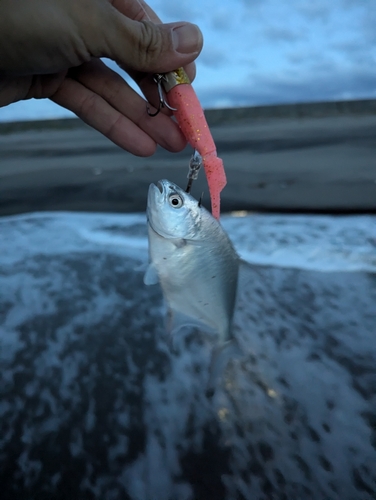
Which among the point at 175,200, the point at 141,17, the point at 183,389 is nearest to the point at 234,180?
the point at 141,17

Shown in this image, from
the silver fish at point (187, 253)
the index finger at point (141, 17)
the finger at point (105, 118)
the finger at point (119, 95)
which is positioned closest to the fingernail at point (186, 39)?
the index finger at point (141, 17)

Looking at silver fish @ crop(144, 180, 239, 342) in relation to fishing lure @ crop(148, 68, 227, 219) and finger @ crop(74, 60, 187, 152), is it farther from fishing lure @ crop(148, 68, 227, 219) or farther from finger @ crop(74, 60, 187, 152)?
finger @ crop(74, 60, 187, 152)

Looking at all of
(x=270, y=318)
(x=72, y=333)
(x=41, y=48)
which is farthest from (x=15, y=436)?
(x=41, y=48)

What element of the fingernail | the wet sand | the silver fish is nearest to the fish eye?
the silver fish

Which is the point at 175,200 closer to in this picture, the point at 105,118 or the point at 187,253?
the point at 187,253

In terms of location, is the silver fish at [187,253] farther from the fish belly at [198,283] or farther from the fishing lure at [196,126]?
the fishing lure at [196,126]
